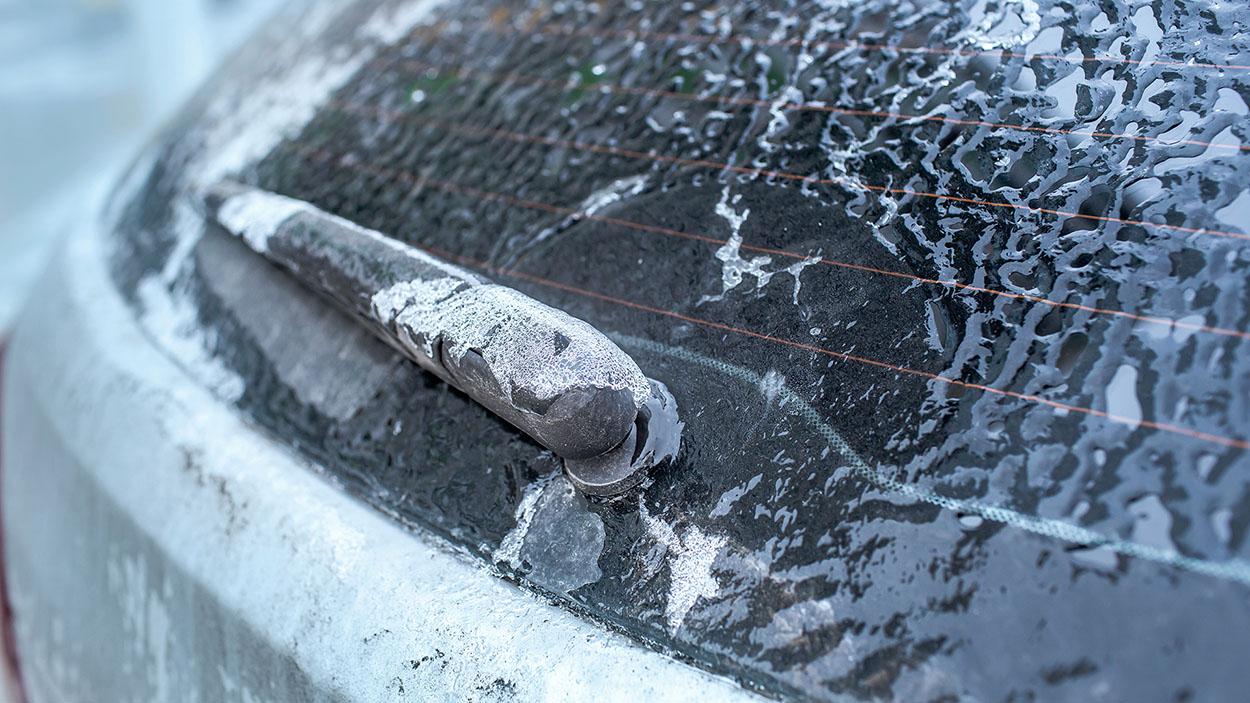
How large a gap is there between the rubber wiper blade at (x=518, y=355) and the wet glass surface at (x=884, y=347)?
0.04m

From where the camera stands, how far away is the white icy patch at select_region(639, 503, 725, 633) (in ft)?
3.00

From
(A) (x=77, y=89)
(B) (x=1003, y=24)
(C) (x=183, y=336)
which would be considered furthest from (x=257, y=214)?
(A) (x=77, y=89)

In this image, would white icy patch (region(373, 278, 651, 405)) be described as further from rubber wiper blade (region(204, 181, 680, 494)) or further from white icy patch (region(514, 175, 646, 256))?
white icy patch (region(514, 175, 646, 256))

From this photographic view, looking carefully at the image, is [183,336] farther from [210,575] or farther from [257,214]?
[210,575]

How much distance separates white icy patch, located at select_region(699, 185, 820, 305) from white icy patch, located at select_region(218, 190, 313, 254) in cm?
63

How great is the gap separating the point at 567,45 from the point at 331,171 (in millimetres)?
445

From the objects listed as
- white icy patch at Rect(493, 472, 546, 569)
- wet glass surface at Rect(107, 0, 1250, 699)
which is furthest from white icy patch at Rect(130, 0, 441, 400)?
white icy patch at Rect(493, 472, 546, 569)

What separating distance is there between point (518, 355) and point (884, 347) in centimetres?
36

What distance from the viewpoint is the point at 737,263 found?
1.12 meters

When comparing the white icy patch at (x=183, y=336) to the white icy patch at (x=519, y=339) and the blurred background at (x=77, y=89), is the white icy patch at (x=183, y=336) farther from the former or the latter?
the blurred background at (x=77, y=89)

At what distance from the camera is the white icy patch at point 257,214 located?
1.44 metres

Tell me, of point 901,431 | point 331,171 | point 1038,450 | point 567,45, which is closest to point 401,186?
point 331,171

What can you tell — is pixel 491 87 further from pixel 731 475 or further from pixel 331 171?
pixel 731 475

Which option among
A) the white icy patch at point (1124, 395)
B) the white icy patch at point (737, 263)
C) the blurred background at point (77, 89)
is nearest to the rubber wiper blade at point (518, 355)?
the white icy patch at point (737, 263)
